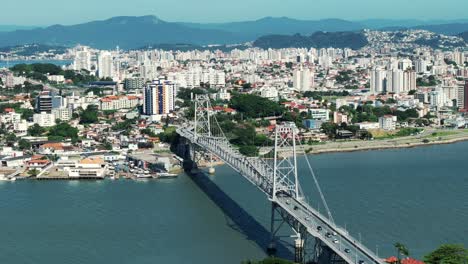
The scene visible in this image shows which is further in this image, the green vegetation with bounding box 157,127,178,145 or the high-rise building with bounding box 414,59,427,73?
the high-rise building with bounding box 414,59,427,73

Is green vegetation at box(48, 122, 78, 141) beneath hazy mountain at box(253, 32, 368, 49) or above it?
beneath

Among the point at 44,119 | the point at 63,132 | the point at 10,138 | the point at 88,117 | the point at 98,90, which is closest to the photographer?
the point at 10,138

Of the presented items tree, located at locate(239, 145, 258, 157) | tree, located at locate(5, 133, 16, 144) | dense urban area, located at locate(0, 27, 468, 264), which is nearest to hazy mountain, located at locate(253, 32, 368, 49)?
dense urban area, located at locate(0, 27, 468, 264)

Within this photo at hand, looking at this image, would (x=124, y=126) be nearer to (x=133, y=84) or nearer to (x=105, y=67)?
(x=133, y=84)

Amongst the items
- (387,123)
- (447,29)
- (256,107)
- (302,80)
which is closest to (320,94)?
(302,80)

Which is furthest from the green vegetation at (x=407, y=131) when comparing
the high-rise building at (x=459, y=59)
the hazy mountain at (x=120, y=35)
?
the hazy mountain at (x=120, y=35)

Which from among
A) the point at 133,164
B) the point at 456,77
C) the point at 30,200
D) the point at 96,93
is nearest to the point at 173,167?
the point at 133,164

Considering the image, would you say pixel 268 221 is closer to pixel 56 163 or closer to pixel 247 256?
pixel 247 256

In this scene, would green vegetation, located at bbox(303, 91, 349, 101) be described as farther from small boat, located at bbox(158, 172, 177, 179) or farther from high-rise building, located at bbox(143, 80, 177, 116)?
small boat, located at bbox(158, 172, 177, 179)
